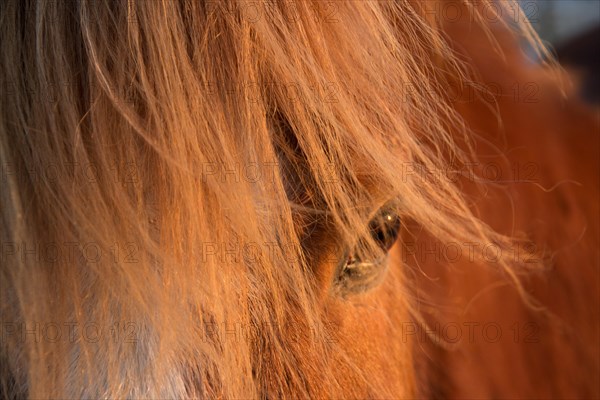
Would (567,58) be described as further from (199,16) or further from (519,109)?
(199,16)

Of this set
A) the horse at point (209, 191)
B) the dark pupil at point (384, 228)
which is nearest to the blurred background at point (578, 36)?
the horse at point (209, 191)

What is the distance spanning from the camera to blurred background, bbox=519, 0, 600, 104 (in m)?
0.88

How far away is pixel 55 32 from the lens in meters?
0.40

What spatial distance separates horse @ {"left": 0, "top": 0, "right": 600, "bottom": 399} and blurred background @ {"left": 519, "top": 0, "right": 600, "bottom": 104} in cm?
31

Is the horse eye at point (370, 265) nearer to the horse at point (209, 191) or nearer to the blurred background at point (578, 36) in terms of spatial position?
the horse at point (209, 191)

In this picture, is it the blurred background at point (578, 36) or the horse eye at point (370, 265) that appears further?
the blurred background at point (578, 36)

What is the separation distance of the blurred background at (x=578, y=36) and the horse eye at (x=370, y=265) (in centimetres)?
43

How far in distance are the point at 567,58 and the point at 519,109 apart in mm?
148

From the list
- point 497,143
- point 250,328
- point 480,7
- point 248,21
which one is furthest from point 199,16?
point 497,143

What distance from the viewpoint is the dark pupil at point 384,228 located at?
1.97 feet

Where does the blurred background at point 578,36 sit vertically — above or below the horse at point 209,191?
below

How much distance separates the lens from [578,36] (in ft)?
3.02

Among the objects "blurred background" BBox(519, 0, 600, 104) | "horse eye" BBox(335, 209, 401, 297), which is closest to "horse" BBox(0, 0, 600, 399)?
"horse eye" BBox(335, 209, 401, 297)

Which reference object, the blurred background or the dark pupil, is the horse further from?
the blurred background
